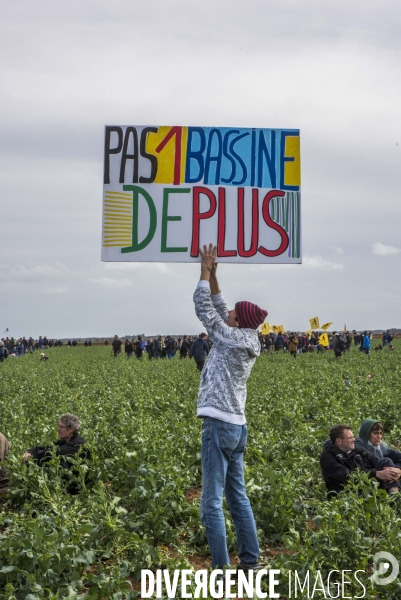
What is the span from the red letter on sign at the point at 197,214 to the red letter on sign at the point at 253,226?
0.18 m

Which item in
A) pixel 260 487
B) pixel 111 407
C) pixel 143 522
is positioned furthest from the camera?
pixel 111 407

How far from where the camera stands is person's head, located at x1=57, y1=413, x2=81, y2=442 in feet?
25.6

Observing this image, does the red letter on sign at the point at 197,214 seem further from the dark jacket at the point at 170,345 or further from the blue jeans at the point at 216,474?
the dark jacket at the point at 170,345

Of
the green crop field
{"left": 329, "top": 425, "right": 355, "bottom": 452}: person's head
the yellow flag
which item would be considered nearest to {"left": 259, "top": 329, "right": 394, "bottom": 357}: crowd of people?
the yellow flag

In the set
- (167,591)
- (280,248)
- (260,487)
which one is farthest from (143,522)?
(280,248)

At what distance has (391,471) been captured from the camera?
266 inches

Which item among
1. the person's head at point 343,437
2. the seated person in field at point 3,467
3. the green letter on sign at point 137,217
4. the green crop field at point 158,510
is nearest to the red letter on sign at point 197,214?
the green letter on sign at point 137,217

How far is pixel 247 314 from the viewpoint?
16.1 ft

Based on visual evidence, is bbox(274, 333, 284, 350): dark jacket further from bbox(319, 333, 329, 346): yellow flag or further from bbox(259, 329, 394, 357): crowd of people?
bbox(319, 333, 329, 346): yellow flag

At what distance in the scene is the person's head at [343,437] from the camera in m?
6.86

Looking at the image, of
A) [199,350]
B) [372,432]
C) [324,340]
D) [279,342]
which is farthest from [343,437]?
[324,340]

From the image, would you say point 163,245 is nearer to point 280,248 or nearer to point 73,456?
point 280,248

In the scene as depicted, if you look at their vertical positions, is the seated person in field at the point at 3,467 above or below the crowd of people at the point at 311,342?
below

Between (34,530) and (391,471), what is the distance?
3211mm
